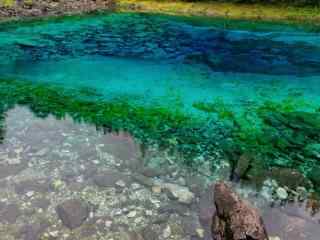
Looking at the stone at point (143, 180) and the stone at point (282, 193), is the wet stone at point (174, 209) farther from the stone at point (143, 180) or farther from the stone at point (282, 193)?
the stone at point (282, 193)

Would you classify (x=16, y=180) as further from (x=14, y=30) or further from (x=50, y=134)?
(x=14, y=30)

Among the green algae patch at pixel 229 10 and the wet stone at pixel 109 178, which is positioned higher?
the green algae patch at pixel 229 10

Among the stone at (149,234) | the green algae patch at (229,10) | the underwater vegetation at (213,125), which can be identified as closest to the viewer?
the stone at (149,234)

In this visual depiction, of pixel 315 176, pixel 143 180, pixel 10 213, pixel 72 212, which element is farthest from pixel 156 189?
pixel 315 176

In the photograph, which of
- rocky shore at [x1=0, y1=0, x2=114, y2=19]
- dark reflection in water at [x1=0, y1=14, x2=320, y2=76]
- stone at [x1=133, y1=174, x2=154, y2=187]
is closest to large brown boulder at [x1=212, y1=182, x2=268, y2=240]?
stone at [x1=133, y1=174, x2=154, y2=187]

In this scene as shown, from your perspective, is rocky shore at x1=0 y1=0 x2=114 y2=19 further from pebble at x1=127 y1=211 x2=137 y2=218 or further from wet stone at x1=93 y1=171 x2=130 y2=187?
pebble at x1=127 y1=211 x2=137 y2=218

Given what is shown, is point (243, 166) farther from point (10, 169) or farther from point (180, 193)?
point (10, 169)

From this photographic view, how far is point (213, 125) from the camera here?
15.3m

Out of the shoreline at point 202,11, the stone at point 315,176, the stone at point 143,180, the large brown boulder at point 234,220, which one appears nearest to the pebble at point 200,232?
the large brown boulder at point 234,220

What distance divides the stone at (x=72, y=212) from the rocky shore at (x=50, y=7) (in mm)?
33204

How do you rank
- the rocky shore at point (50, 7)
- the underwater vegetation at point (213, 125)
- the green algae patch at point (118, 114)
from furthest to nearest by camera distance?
the rocky shore at point (50, 7) → the green algae patch at point (118, 114) → the underwater vegetation at point (213, 125)

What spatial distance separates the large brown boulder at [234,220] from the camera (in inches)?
304

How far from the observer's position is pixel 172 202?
9.85 meters

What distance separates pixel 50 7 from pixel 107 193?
3750 centimetres
